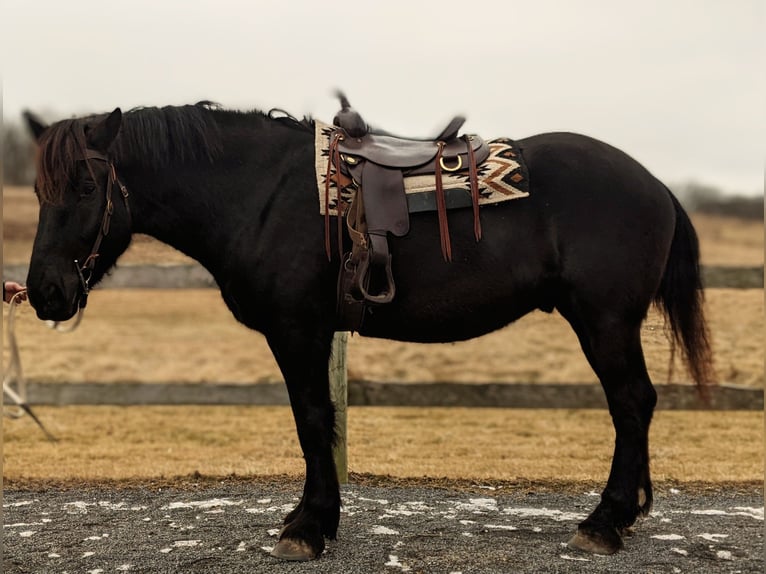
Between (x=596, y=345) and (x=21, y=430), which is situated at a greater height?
(x=596, y=345)

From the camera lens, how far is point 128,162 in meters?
3.57

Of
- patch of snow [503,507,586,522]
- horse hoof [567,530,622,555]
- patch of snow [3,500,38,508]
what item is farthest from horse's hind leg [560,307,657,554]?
patch of snow [3,500,38,508]

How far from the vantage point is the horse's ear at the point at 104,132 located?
11.2 ft

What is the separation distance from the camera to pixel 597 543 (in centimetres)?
351

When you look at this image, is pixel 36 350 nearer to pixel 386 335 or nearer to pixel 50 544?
pixel 50 544

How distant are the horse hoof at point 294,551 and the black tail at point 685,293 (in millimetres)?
2116

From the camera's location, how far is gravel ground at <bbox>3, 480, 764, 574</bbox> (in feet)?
11.0

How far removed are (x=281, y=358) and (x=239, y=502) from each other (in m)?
1.25

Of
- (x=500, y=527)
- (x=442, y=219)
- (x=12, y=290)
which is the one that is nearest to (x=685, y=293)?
(x=442, y=219)

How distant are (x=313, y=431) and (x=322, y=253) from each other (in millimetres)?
848

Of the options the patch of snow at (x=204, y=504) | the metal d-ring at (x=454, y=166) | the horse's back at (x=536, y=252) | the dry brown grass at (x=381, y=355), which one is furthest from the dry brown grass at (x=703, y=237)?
the metal d-ring at (x=454, y=166)

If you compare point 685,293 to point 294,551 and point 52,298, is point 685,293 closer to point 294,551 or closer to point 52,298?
point 294,551

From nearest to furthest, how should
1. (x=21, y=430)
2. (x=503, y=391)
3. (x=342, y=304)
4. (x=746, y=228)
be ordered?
(x=342, y=304)
(x=503, y=391)
(x=21, y=430)
(x=746, y=228)

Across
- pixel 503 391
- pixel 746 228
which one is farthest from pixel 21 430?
pixel 746 228
